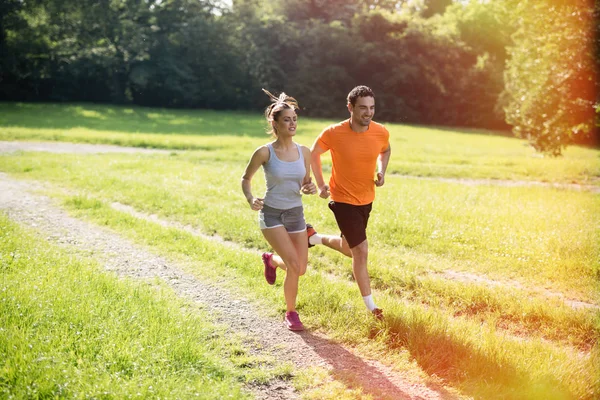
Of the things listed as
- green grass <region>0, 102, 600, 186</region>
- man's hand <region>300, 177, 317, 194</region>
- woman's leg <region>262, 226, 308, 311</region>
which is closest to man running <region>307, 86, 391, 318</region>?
man's hand <region>300, 177, 317, 194</region>

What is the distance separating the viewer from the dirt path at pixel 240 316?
4.37m

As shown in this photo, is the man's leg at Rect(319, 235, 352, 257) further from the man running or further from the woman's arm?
the woman's arm

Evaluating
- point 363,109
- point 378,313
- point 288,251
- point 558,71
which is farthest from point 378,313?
point 558,71

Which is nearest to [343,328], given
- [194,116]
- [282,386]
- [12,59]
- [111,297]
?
[282,386]

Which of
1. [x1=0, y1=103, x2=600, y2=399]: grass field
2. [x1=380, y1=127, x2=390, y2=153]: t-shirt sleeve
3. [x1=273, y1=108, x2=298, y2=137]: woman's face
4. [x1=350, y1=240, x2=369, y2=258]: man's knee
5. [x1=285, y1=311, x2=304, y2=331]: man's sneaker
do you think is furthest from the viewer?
[x1=380, y1=127, x2=390, y2=153]: t-shirt sleeve

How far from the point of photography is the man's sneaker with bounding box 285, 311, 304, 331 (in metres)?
5.38

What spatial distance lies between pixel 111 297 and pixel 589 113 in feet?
58.2

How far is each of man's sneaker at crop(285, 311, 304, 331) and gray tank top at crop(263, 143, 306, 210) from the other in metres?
1.07

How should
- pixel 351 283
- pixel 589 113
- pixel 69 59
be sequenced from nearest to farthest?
pixel 351 283 < pixel 589 113 < pixel 69 59

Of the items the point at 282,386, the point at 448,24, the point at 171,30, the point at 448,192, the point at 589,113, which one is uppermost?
the point at 448,24

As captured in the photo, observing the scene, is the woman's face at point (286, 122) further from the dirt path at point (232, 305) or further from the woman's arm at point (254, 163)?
the dirt path at point (232, 305)

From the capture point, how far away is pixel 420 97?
50.8 metres

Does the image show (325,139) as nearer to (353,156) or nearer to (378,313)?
(353,156)

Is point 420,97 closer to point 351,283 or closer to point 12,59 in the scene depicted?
A: point 12,59
